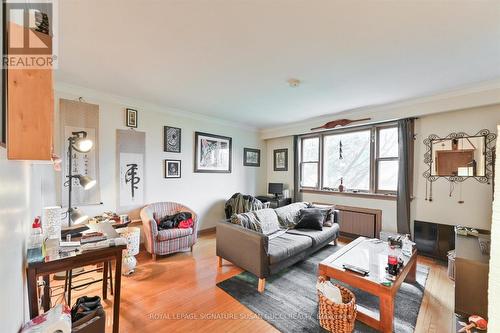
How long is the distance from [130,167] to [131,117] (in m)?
0.82

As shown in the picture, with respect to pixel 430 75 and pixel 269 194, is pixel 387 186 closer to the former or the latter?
pixel 430 75

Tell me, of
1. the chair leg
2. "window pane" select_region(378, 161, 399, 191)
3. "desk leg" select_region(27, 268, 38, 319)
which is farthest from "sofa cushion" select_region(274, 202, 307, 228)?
"desk leg" select_region(27, 268, 38, 319)

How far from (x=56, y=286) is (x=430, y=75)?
5023 millimetres

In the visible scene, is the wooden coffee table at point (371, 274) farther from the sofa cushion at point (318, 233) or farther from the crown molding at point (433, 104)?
the crown molding at point (433, 104)

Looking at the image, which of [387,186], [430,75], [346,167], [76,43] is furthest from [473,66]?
[76,43]

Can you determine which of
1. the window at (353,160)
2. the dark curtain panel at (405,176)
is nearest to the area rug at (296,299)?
the dark curtain panel at (405,176)

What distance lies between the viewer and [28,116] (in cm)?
89

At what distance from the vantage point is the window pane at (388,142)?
385 cm

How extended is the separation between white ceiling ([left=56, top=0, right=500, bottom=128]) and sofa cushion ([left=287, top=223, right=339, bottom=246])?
2.09 m

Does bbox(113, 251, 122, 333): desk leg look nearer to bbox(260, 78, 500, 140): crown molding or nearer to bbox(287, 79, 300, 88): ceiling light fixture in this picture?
bbox(287, 79, 300, 88): ceiling light fixture

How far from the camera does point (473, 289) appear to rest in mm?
1851

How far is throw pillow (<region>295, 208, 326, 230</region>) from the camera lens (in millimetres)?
3432

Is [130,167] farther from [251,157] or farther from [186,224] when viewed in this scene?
[251,157]

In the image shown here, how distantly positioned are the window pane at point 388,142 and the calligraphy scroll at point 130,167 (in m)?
4.30
